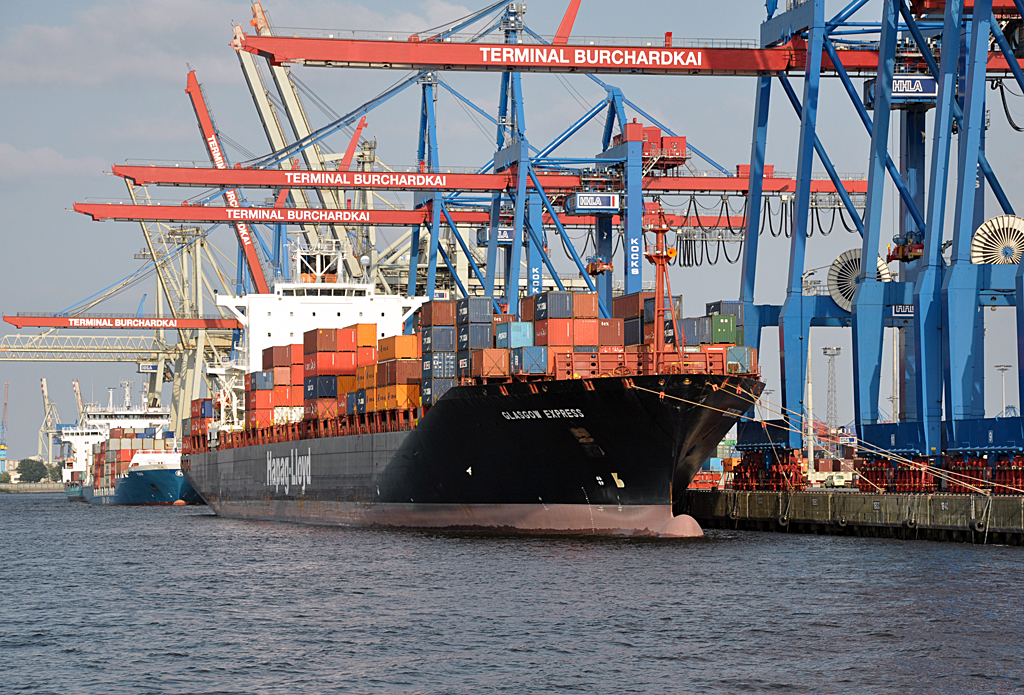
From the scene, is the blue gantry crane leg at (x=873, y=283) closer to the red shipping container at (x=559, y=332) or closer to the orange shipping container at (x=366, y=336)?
the red shipping container at (x=559, y=332)

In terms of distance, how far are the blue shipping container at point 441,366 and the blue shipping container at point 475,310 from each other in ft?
3.83

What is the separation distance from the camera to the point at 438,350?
3519 cm

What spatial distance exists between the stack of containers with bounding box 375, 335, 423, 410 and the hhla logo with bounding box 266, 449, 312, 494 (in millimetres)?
6337

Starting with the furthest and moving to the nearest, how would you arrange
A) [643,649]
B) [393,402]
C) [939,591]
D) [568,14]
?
[568,14] → [393,402] → [939,591] → [643,649]

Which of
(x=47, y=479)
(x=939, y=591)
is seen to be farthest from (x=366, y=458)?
(x=47, y=479)

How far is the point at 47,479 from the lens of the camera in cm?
19475

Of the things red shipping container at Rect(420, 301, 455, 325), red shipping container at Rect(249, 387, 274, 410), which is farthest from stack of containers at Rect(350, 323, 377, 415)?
red shipping container at Rect(249, 387, 274, 410)

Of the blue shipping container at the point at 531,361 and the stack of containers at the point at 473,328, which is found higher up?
the stack of containers at the point at 473,328

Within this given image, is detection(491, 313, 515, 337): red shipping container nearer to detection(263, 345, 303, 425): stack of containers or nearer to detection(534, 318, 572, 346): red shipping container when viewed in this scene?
detection(534, 318, 572, 346): red shipping container

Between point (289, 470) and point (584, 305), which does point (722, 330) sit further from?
point (289, 470)

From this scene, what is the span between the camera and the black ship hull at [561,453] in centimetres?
3002

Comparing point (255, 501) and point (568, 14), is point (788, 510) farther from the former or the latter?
point (255, 501)

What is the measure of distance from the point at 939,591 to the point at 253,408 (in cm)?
3110

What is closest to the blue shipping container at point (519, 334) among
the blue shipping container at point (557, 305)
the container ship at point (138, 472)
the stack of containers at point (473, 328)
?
the stack of containers at point (473, 328)
